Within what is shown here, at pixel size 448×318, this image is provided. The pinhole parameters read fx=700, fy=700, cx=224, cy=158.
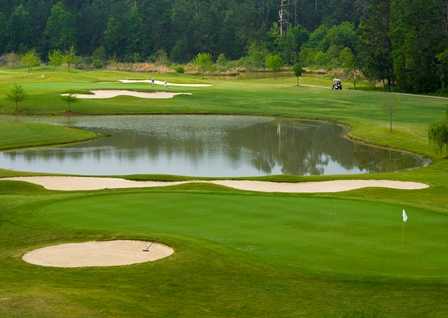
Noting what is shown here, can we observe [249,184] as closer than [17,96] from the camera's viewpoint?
Yes

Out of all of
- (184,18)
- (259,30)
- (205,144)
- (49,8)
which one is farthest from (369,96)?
(49,8)

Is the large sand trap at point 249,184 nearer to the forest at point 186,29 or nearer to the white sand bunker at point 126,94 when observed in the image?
the white sand bunker at point 126,94

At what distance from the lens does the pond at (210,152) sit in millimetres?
35312

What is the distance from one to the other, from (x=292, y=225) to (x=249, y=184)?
34.9 feet

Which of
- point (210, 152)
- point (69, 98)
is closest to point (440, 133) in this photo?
point (210, 152)

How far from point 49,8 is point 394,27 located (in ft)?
269

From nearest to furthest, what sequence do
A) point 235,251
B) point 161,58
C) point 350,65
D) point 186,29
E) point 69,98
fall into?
point 235,251 → point 69,98 → point 350,65 → point 161,58 → point 186,29

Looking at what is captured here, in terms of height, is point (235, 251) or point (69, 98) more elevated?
point (69, 98)

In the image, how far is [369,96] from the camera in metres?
71.1

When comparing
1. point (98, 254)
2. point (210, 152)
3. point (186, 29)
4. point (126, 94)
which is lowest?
point (210, 152)

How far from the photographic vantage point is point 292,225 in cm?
1653

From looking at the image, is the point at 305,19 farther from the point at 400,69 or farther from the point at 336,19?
the point at 400,69

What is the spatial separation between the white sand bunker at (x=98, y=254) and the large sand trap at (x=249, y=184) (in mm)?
10688

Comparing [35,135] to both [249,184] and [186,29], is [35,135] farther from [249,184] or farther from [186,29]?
[186,29]
